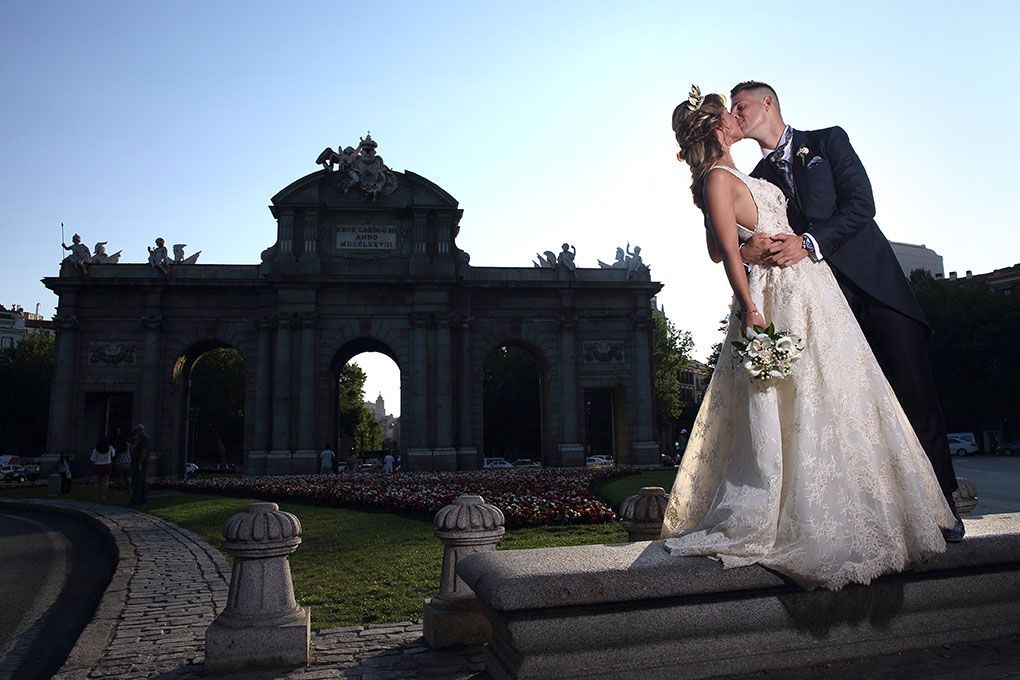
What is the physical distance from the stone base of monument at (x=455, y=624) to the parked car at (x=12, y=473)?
42211 millimetres

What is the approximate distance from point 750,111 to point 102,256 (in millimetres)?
32613

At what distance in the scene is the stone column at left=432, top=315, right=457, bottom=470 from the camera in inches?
1156

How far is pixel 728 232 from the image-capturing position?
4.50 meters

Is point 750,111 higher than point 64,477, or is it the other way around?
point 750,111

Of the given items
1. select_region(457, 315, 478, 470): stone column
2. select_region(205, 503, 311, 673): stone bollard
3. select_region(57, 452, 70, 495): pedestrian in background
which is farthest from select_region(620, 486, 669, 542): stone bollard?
select_region(457, 315, 478, 470): stone column

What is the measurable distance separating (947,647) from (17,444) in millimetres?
71698

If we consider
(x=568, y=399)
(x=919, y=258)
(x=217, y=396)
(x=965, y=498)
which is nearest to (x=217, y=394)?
(x=217, y=396)

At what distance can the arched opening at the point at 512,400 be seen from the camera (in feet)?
198

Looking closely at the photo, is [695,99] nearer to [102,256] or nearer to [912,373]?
[912,373]

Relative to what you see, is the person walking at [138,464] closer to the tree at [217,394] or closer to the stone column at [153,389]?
the stone column at [153,389]

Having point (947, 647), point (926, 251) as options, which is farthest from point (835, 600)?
point (926, 251)

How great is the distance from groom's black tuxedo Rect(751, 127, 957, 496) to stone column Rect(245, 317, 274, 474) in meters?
27.3

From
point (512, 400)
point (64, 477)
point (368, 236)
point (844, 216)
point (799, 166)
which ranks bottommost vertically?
point (64, 477)

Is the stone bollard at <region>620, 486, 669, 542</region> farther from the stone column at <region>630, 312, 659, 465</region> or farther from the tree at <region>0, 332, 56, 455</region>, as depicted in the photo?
the tree at <region>0, 332, 56, 455</region>
